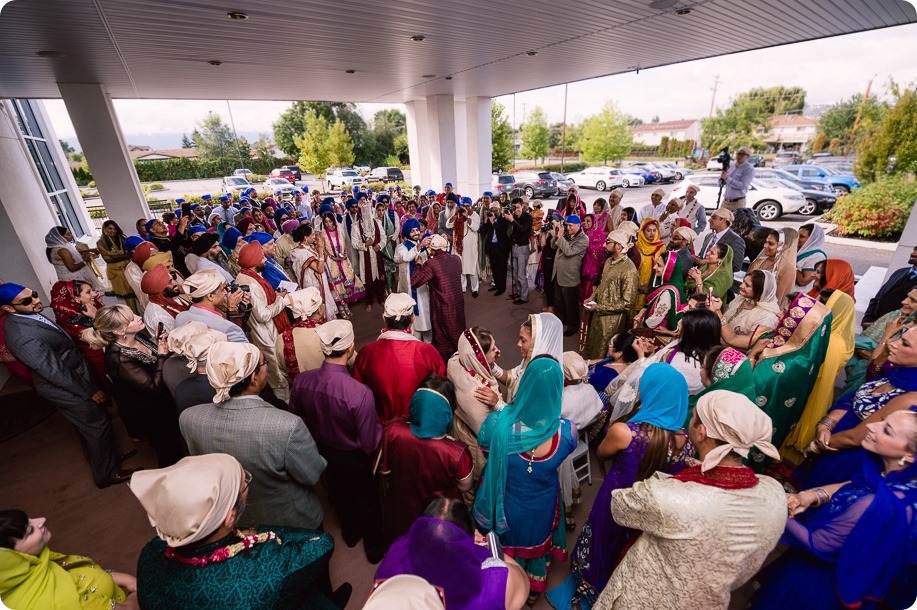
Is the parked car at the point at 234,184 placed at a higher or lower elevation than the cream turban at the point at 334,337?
higher

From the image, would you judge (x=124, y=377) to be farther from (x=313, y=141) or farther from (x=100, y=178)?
(x=313, y=141)

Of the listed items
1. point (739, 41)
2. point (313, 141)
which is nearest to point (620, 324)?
point (739, 41)

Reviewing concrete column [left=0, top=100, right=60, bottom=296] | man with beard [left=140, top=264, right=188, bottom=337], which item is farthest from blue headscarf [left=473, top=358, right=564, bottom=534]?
concrete column [left=0, top=100, right=60, bottom=296]

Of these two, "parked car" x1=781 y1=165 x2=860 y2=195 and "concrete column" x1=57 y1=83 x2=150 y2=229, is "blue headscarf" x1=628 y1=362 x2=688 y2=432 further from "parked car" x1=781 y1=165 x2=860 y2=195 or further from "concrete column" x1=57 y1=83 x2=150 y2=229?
"parked car" x1=781 y1=165 x2=860 y2=195

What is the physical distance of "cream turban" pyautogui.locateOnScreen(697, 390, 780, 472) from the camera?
145 cm

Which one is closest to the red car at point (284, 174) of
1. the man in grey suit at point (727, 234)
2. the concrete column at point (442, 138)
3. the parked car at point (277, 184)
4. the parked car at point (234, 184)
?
the parked car at point (277, 184)

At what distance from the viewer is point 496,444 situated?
1.91 m

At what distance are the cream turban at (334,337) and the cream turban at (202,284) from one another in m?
1.52

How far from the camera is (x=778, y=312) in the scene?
3.25 metres

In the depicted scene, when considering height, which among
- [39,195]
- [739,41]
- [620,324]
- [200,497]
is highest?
[739,41]

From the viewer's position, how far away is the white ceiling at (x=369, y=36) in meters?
4.35

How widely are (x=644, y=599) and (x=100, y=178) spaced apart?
1181cm

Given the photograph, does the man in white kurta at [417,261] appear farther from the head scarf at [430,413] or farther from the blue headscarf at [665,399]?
the blue headscarf at [665,399]

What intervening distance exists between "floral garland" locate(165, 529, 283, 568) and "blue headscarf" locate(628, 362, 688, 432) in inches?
72.3
